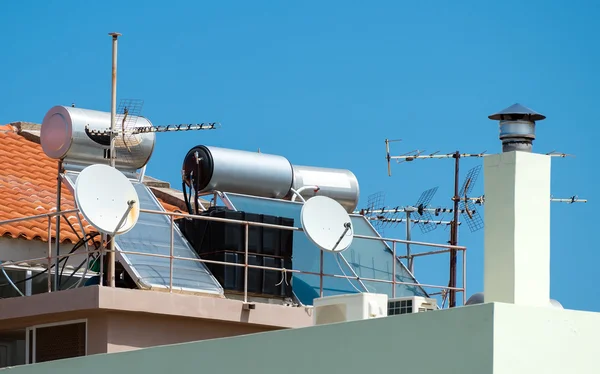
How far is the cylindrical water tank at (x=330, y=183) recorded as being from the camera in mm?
24234

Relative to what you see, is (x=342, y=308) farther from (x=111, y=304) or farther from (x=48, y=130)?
(x=48, y=130)

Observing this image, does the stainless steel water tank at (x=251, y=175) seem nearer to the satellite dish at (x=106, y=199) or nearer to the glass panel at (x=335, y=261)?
the glass panel at (x=335, y=261)

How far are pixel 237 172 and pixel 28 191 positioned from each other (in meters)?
4.36

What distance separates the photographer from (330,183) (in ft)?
81.1

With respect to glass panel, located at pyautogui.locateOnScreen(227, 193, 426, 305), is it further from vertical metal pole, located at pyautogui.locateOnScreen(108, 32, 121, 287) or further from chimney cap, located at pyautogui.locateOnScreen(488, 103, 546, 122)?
chimney cap, located at pyautogui.locateOnScreen(488, 103, 546, 122)

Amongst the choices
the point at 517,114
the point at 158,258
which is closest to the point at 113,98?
the point at 158,258

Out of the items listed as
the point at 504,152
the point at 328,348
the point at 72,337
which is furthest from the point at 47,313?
the point at 504,152

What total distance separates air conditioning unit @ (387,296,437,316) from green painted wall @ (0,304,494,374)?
7.89 feet

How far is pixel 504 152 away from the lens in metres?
13.5

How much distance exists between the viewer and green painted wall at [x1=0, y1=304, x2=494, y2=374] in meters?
12.0

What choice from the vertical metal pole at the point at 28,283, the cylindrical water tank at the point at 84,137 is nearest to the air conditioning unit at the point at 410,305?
the cylindrical water tank at the point at 84,137

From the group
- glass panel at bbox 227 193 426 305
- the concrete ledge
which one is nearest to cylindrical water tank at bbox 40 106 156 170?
glass panel at bbox 227 193 426 305

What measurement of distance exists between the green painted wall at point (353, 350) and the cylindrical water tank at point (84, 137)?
19.7 ft

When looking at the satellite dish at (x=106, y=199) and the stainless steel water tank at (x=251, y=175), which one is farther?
the stainless steel water tank at (x=251, y=175)
